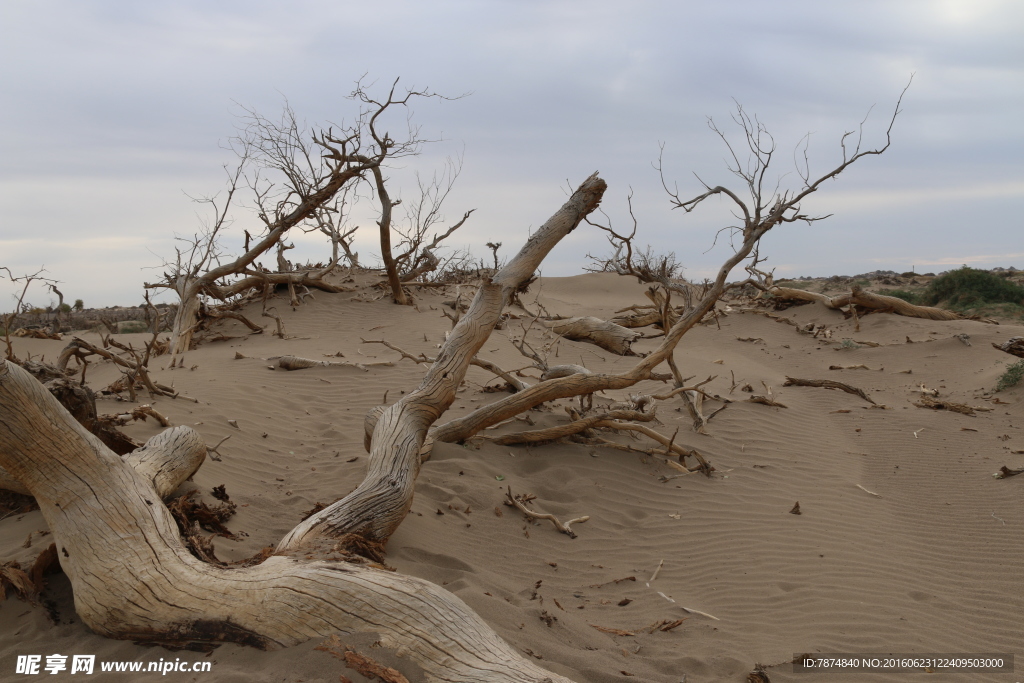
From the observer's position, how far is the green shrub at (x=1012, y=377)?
25.1 ft

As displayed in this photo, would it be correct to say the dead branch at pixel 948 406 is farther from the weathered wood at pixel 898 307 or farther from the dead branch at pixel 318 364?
the dead branch at pixel 318 364

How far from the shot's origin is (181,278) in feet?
35.2

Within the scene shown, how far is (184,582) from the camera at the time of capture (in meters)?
2.40

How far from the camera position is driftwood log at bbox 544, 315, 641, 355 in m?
11.4

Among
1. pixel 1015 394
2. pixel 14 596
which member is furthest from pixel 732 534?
pixel 1015 394

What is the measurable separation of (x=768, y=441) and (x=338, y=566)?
197 inches

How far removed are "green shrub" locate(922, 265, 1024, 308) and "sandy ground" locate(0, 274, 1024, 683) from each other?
847 cm

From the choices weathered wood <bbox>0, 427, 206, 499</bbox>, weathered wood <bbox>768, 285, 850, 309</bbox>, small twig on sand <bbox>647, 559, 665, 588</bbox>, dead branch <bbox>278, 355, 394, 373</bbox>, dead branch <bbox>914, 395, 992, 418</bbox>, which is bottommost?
small twig on sand <bbox>647, 559, 665, 588</bbox>

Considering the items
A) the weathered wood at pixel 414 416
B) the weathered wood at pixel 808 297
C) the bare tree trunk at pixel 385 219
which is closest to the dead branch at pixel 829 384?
the weathered wood at pixel 414 416

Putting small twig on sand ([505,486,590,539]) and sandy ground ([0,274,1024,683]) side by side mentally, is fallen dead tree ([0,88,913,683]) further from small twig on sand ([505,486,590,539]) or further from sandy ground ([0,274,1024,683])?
small twig on sand ([505,486,590,539])

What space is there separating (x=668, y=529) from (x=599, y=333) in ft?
24.0

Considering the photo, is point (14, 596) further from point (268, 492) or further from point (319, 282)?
point (319, 282)

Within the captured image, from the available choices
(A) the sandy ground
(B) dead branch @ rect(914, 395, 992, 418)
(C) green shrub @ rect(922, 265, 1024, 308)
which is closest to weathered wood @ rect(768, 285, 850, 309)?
(C) green shrub @ rect(922, 265, 1024, 308)

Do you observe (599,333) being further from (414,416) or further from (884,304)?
(414,416)
